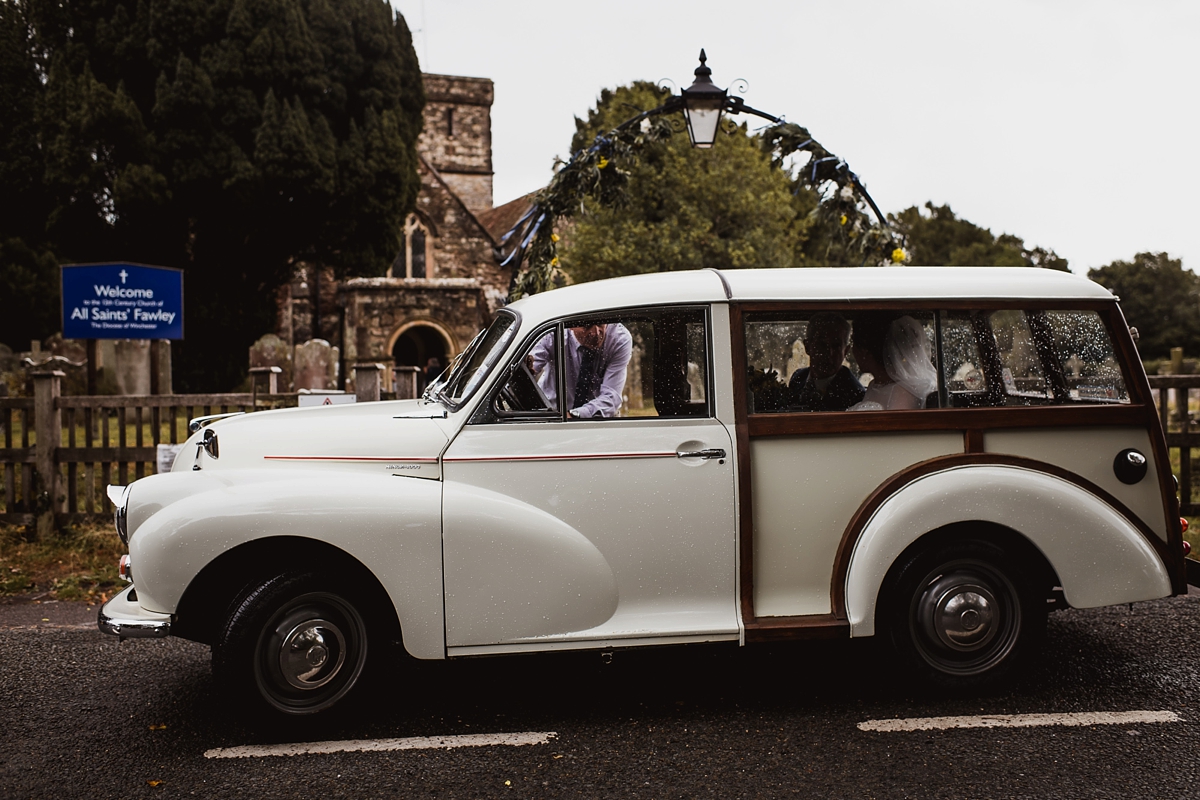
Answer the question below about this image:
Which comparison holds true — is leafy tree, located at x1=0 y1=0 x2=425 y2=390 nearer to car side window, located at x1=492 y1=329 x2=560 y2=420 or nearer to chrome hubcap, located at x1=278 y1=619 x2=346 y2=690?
car side window, located at x1=492 y1=329 x2=560 y2=420

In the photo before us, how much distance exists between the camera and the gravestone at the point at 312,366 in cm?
1967

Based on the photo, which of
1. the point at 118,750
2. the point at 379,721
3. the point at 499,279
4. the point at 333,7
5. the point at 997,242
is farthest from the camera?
the point at 997,242

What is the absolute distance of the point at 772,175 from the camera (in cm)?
3128

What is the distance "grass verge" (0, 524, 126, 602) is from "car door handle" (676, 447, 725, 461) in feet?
14.2

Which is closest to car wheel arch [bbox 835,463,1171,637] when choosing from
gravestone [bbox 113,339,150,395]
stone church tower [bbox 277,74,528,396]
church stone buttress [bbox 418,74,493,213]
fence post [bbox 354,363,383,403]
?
fence post [bbox 354,363,383,403]

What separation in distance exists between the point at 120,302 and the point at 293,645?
10.9 meters

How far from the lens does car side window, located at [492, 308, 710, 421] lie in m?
3.89

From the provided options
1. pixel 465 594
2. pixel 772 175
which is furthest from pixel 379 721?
pixel 772 175

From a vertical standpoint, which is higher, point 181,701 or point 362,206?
point 362,206

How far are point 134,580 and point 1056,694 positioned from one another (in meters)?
3.95

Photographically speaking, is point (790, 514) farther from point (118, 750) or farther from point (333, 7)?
point (333, 7)

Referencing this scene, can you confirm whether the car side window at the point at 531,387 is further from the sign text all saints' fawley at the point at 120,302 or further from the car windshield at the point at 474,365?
the sign text all saints' fawley at the point at 120,302

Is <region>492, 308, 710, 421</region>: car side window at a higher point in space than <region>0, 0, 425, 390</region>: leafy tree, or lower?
lower

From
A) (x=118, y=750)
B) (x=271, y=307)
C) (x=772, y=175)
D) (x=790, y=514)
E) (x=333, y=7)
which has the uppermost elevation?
(x=333, y=7)
